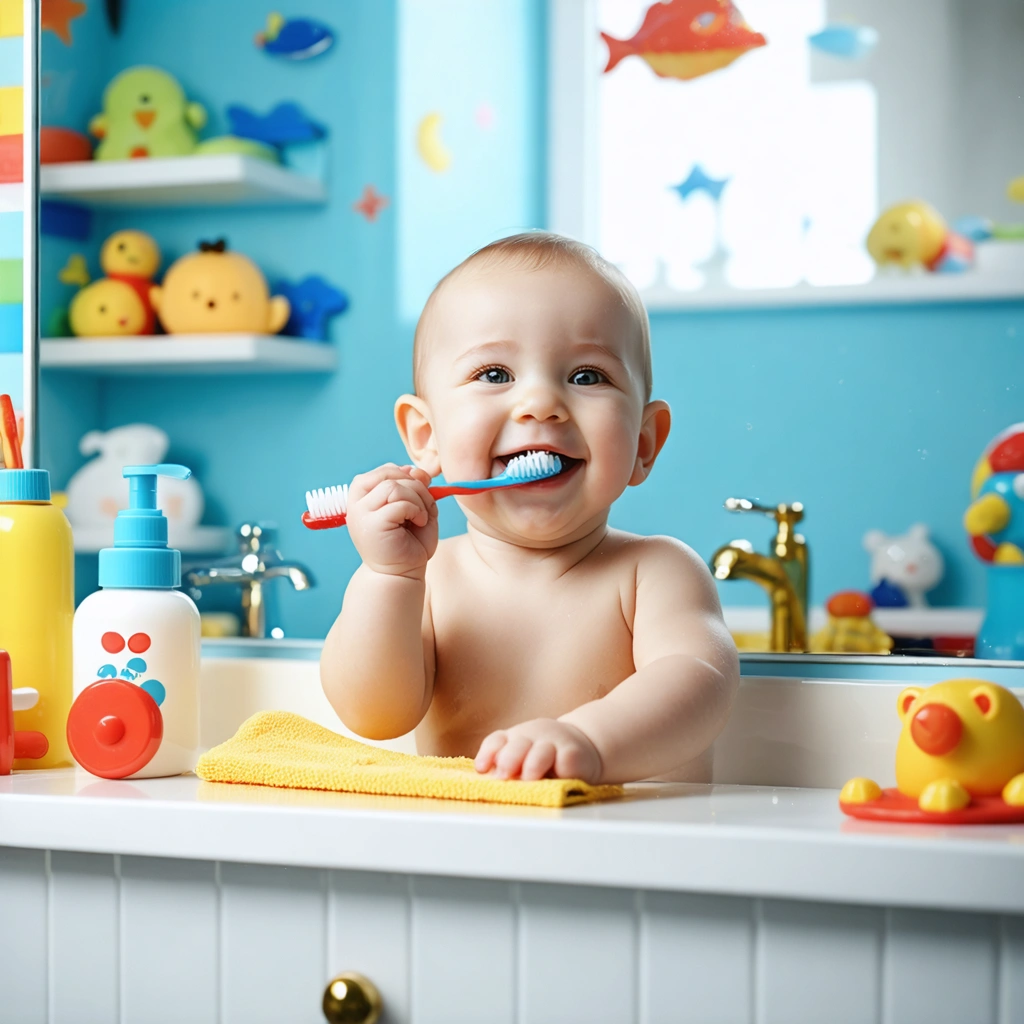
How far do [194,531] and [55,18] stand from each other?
72 cm

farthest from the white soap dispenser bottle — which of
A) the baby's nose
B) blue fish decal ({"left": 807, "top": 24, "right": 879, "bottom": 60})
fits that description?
blue fish decal ({"left": 807, "top": 24, "right": 879, "bottom": 60})

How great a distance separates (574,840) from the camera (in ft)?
1.80

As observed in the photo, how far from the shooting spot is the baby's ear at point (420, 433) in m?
0.88

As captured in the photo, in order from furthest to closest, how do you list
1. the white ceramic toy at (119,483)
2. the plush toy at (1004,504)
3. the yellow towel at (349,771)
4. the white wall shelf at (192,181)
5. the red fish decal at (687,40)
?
the white wall shelf at (192,181)
the white ceramic toy at (119,483)
the red fish decal at (687,40)
the plush toy at (1004,504)
the yellow towel at (349,771)

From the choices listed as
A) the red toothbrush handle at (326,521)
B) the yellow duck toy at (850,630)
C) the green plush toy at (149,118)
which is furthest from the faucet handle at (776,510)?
the green plush toy at (149,118)

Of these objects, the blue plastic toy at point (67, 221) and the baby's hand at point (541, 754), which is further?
the blue plastic toy at point (67, 221)

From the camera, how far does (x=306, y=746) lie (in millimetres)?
747

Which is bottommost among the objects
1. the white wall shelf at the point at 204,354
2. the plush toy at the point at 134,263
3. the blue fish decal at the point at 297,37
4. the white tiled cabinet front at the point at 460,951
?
the white tiled cabinet front at the point at 460,951

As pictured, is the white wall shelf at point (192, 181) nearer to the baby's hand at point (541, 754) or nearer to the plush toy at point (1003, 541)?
the plush toy at point (1003, 541)

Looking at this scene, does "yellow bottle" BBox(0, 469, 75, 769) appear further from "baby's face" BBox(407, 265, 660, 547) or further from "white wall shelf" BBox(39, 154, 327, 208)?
"white wall shelf" BBox(39, 154, 327, 208)

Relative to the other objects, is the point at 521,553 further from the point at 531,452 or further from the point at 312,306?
the point at 312,306

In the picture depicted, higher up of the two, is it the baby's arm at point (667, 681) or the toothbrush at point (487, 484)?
the toothbrush at point (487, 484)

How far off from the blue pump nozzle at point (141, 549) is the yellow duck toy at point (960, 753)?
436 mm

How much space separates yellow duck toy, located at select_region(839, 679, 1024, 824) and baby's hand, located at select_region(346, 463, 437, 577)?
29 centimetres
